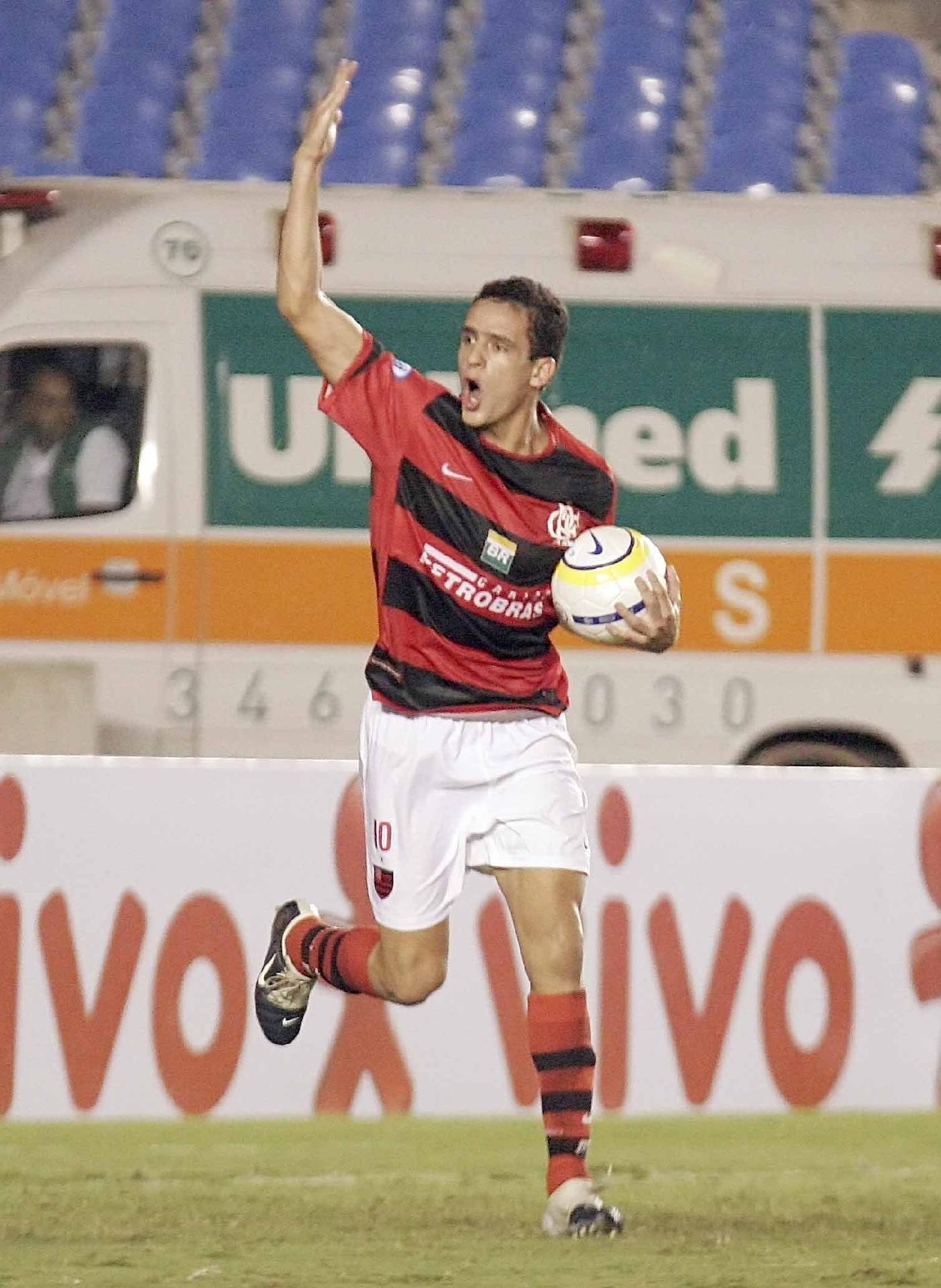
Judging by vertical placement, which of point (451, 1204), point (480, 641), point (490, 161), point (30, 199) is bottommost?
point (451, 1204)

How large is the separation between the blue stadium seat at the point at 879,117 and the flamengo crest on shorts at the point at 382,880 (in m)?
8.53

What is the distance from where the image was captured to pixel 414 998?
5.11 meters

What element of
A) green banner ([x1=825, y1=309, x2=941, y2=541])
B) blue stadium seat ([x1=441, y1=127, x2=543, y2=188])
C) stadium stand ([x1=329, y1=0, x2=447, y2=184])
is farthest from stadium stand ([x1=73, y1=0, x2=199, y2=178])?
green banner ([x1=825, y1=309, x2=941, y2=541])

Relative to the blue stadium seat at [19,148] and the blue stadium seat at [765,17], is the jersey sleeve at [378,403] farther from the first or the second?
the blue stadium seat at [765,17]

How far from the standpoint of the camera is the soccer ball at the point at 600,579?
476 cm

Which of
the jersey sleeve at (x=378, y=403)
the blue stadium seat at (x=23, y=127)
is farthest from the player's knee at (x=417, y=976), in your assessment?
the blue stadium seat at (x=23, y=127)

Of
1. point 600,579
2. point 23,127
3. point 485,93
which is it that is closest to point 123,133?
point 23,127

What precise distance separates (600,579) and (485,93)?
8803 mm

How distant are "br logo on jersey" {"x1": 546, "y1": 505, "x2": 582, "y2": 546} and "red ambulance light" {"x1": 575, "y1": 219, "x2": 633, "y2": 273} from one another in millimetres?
4431

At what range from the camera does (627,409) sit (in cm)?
930

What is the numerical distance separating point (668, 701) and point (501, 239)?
1.80 meters

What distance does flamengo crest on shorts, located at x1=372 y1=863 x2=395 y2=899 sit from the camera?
16.6 ft

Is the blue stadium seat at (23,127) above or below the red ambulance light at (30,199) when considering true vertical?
above

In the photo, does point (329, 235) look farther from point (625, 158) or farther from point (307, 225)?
point (307, 225)
